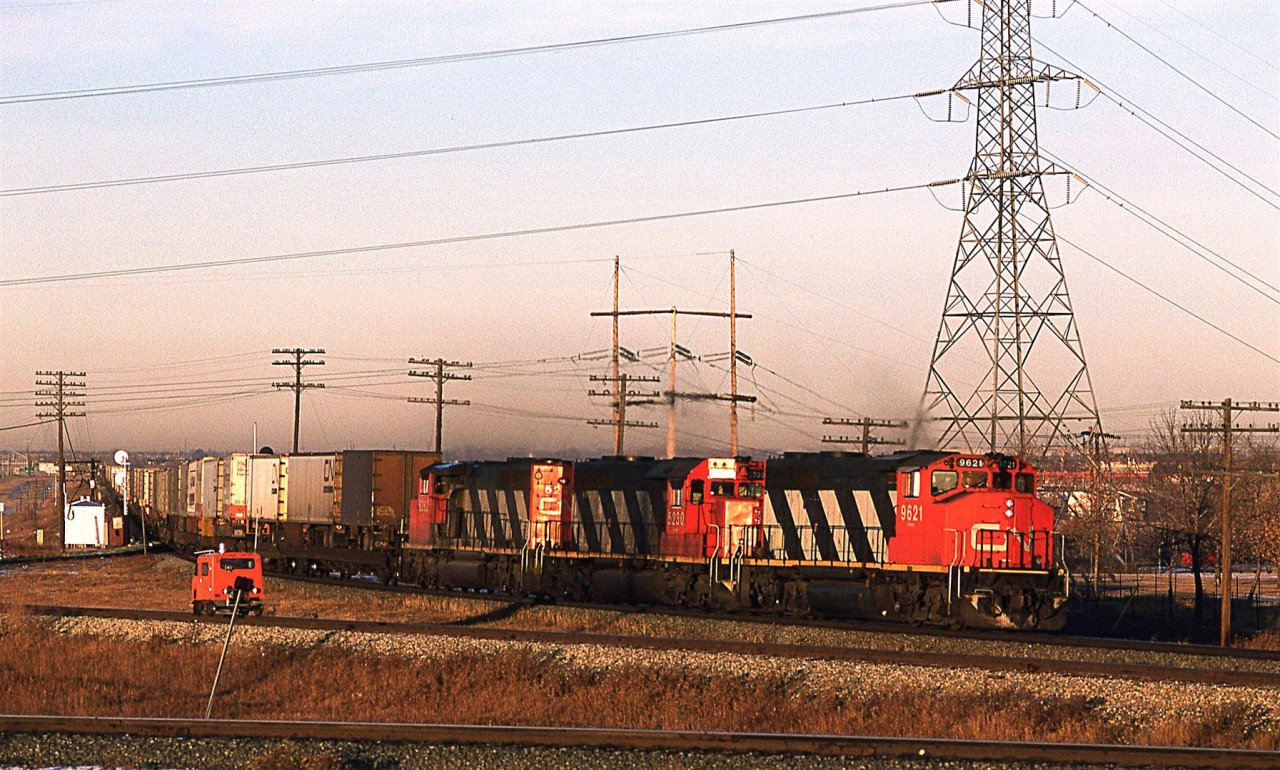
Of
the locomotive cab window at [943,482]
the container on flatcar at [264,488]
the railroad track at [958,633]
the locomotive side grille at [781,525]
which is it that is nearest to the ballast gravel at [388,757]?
the railroad track at [958,633]

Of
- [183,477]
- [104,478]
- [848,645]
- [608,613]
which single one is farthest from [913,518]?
[104,478]

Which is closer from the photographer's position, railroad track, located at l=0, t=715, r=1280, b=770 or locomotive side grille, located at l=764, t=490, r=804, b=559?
railroad track, located at l=0, t=715, r=1280, b=770

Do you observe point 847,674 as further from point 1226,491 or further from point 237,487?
point 237,487

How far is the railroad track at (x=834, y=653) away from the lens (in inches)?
785

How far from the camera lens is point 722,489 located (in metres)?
33.0

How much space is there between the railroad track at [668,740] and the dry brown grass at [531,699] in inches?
102

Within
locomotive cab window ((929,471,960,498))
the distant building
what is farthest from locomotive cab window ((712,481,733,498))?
the distant building

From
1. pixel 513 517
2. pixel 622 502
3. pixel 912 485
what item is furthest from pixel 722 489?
pixel 513 517

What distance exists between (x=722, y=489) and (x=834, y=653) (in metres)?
11.0

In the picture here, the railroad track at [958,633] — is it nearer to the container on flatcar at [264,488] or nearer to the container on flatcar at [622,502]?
the container on flatcar at [622,502]

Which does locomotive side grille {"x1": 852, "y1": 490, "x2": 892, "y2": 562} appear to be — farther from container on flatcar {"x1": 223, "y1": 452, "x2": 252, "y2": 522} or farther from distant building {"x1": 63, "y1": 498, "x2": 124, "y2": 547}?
distant building {"x1": 63, "y1": 498, "x2": 124, "y2": 547}

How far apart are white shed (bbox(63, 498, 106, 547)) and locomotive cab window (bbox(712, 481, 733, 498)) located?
70.9 metres

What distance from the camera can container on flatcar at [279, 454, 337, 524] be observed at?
49.0m

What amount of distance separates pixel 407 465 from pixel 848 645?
23.7m
